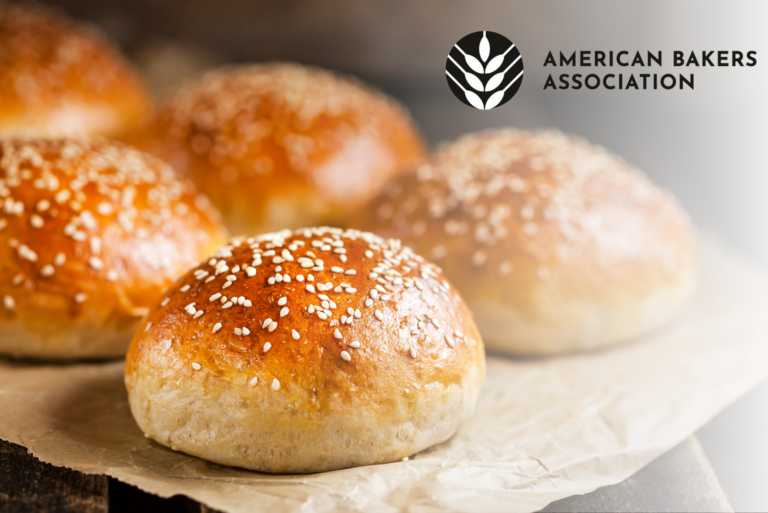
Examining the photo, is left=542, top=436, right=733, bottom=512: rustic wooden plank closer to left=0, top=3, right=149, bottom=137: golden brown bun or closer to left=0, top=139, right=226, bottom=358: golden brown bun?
left=0, top=139, right=226, bottom=358: golden brown bun

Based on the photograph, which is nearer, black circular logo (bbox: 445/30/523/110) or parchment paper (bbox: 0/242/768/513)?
parchment paper (bbox: 0/242/768/513)

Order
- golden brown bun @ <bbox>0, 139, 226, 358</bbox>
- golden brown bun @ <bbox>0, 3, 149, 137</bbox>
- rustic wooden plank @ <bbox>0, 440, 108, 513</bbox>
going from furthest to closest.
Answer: golden brown bun @ <bbox>0, 3, 149, 137</bbox> < golden brown bun @ <bbox>0, 139, 226, 358</bbox> < rustic wooden plank @ <bbox>0, 440, 108, 513</bbox>

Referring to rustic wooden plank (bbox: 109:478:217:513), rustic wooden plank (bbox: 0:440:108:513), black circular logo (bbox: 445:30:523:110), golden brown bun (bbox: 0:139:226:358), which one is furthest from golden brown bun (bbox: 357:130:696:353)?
rustic wooden plank (bbox: 0:440:108:513)

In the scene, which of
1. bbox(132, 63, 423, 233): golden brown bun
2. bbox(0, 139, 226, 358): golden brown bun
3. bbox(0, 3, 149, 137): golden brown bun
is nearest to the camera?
bbox(0, 139, 226, 358): golden brown bun

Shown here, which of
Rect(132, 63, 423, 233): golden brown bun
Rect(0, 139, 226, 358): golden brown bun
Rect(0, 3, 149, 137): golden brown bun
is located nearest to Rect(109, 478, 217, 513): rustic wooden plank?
Rect(0, 139, 226, 358): golden brown bun

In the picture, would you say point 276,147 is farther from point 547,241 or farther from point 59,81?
point 59,81

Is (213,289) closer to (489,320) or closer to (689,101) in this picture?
(489,320)

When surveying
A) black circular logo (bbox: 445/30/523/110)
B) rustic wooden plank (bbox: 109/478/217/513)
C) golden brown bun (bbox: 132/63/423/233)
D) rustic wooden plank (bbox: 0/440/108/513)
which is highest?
black circular logo (bbox: 445/30/523/110)

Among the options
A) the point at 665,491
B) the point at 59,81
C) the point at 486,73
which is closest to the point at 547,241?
the point at 486,73

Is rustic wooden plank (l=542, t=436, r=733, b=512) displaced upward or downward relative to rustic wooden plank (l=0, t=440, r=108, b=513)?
downward
